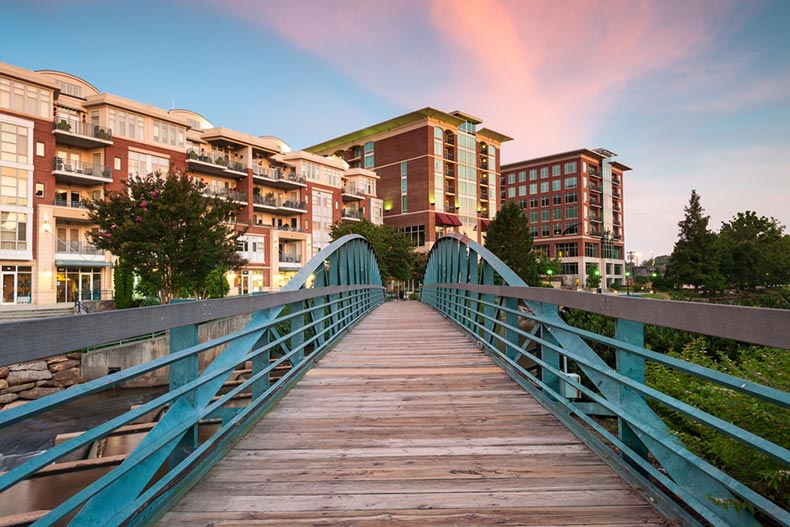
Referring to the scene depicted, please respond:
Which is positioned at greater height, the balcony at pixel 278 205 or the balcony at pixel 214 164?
the balcony at pixel 214 164

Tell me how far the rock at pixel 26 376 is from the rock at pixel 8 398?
56cm

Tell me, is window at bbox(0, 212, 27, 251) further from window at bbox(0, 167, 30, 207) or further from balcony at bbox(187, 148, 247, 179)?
balcony at bbox(187, 148, 247, 179)

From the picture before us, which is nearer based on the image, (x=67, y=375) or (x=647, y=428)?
(x=647, y=428)

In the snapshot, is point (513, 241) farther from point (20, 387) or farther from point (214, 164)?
point (20, 387)

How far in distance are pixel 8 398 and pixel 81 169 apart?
70.1ft

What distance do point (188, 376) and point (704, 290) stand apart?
2293 inches

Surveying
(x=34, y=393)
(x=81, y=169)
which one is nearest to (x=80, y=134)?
(x=81, y=169)

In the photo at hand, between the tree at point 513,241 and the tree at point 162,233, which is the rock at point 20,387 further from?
the tree at point 513,241

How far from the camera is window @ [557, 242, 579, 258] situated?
260 ft

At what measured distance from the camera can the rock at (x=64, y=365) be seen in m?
18.1

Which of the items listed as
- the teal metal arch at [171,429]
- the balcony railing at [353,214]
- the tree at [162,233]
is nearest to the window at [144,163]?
the tree at [162,233]

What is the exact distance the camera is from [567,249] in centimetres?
8056

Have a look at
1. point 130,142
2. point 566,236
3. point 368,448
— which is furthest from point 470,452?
point 566,236

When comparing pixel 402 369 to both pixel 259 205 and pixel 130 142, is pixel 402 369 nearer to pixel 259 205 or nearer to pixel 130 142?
pixel 130 142
